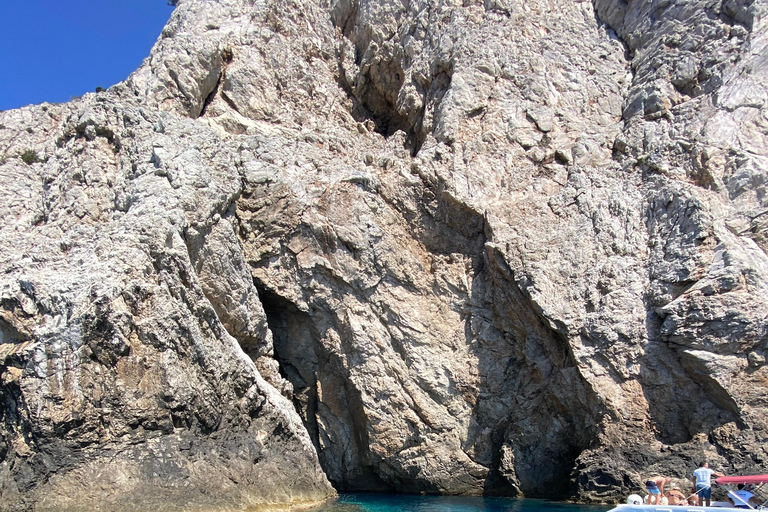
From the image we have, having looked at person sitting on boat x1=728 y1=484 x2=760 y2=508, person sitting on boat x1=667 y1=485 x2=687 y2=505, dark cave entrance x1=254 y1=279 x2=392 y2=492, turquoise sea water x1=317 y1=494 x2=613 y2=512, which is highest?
dark cave entrance x1=254 y1=279 x2=392 y2=492

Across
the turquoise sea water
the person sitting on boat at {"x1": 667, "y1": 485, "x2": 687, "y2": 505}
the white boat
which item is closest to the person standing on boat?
the white boat

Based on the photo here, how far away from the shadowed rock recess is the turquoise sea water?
27.7 inches

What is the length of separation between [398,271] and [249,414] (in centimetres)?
696

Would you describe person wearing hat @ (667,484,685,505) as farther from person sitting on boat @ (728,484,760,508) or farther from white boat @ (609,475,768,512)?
person sitting on boat @ (728,484,760,508)

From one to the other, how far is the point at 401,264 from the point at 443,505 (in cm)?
750

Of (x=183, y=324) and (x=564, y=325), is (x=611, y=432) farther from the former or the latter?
(x=183, y=324)

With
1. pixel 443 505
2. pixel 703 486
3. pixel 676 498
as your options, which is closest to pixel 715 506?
pixel 703 486

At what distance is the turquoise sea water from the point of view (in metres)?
13.9

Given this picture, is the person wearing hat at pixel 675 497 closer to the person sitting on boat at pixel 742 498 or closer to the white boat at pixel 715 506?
the white boat at pixel 715 506

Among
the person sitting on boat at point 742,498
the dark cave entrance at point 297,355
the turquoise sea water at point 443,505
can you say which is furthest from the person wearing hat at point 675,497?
the dark cave entrance at point 297,355

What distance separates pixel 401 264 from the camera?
61.5ft

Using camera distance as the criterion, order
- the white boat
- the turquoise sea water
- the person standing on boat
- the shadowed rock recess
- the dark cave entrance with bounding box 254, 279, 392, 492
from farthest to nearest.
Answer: the dark cave entrance with bounding box 254, 279, 392, 492 < the turquoise sea water < the shadowed rock recess < the person standing on boat < the white boat

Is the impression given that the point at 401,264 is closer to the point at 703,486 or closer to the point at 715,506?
the point at 703,486

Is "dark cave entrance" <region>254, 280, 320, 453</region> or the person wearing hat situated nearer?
the person wearing hat
